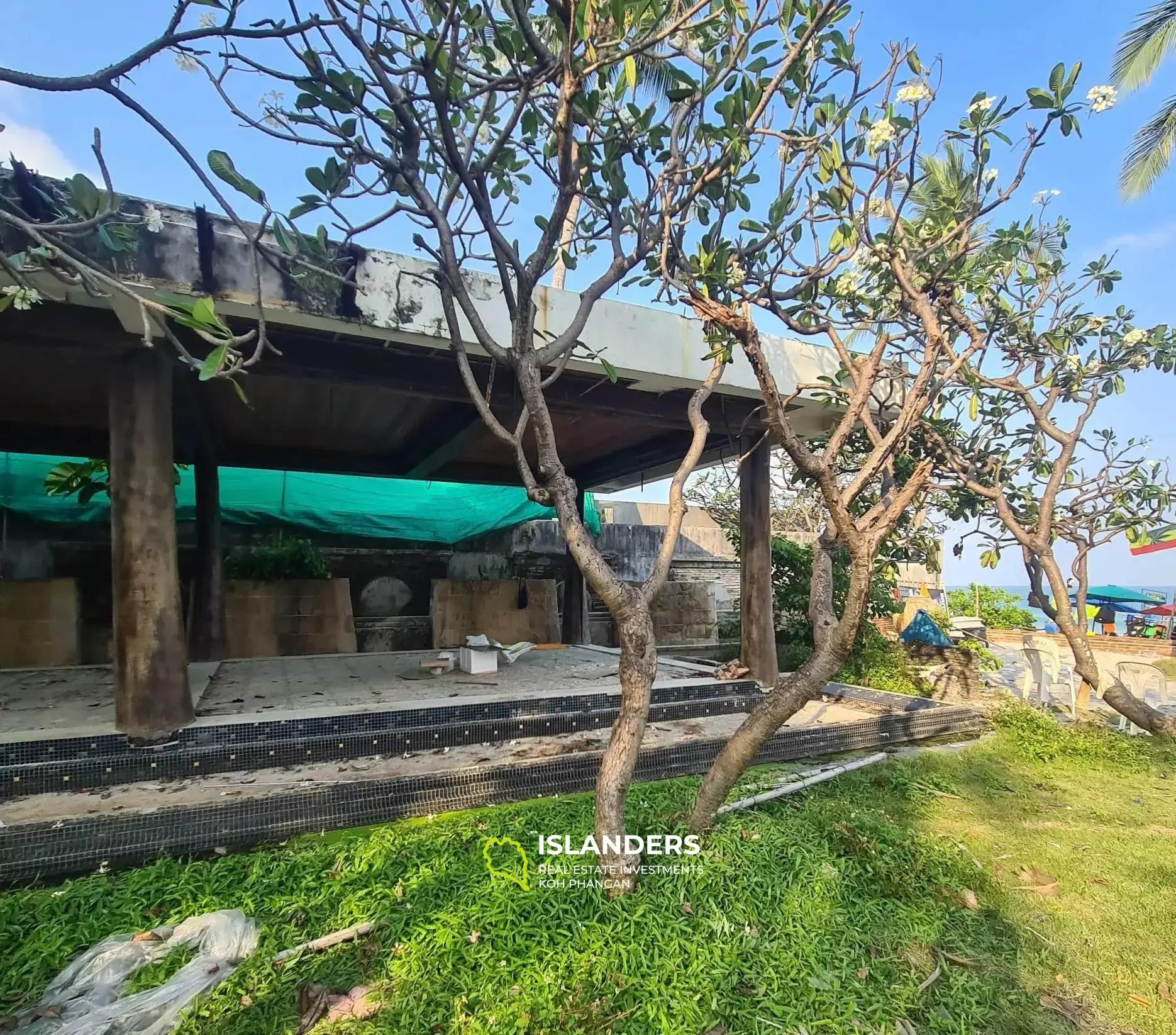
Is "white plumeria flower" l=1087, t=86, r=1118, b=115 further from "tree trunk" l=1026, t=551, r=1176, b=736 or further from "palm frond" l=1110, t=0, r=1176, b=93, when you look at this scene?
"palm frond" l=1110, t=0, r=1176, b=93

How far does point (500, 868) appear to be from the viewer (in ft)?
7.75

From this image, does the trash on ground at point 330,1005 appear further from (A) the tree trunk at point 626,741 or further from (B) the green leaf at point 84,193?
(B) the green leaf at point 84,193

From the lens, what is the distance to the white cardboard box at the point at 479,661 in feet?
18.7

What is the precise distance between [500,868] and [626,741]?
66cm

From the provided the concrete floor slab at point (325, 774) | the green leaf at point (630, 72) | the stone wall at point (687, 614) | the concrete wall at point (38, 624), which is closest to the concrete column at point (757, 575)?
the concrete floor slab at point (325, 774)

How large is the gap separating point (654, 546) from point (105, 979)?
28.8 feet

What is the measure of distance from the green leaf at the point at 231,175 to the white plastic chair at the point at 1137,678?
6.55m

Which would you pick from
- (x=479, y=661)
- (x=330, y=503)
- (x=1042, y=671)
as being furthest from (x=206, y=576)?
(x=1042, y=671)

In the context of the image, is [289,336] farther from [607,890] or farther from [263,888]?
[607,890]

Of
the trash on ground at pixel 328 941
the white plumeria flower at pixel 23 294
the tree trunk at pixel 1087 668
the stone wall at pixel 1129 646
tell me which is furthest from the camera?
the stone wall at pixel 1129 646

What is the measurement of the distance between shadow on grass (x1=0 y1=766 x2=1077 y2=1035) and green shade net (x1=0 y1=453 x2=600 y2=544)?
4.84m

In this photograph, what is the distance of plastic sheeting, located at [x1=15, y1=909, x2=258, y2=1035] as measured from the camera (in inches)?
65.1

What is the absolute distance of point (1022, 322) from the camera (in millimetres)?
4738

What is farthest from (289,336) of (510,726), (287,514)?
(287,514)
